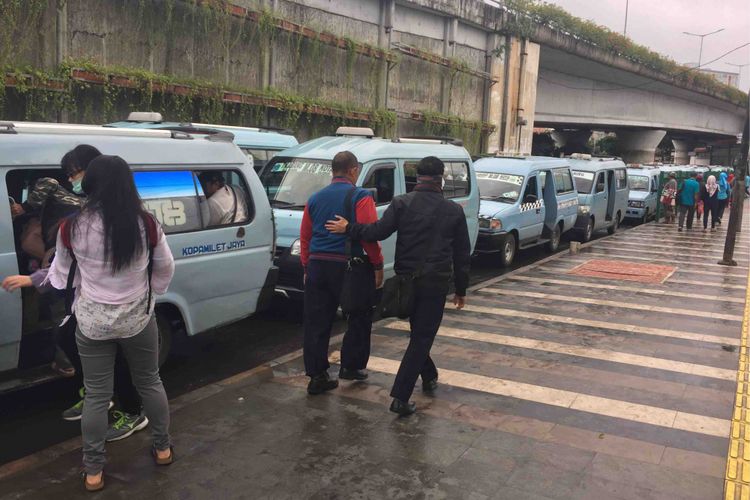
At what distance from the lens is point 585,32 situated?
25.9 m

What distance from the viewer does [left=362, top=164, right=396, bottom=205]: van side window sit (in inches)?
323

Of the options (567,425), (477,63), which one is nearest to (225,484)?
(567,425)

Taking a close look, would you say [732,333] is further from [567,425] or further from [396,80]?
[396,80]

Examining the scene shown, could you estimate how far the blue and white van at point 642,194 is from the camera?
69.3ft

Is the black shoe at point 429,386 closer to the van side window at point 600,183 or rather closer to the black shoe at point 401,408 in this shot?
the black shoe at point 401,408

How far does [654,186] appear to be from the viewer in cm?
2241

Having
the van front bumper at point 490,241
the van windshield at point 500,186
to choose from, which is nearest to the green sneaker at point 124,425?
the van front bumper at point 490,241

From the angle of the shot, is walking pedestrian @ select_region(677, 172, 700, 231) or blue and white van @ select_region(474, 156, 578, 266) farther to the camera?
walking pedestrian @ select_region(677, 172, 700, 231)

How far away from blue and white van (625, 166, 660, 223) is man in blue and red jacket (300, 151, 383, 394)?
59.3ft

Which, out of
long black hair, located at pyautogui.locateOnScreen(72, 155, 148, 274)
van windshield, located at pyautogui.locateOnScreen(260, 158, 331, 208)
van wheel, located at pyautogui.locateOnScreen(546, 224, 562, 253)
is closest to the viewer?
long black hair, located at pyautogui.locateOnScreen(72, 155, 148, 274)

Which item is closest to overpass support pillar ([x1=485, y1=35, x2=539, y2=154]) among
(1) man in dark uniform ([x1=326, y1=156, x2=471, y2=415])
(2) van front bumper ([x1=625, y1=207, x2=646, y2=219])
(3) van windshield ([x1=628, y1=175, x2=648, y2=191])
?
(3) van windshield ([x1=628, y1=175, x2=648, y2=191])

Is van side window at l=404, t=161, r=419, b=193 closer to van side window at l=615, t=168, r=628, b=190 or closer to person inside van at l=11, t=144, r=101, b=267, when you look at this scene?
person inside van at l=11, t=144, r=101, b=267

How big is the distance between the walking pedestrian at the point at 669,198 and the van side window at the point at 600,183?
438 cm

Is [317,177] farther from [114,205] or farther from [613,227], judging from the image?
[613,227]
